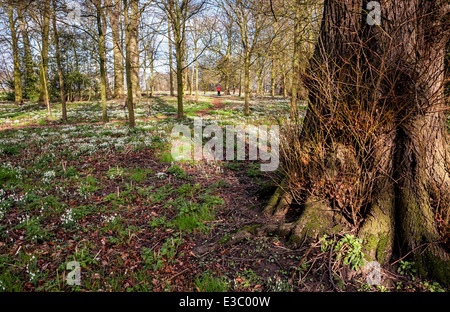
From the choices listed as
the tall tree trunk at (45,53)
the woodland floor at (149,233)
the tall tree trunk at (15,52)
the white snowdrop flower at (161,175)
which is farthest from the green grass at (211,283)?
the tall tree trunk at (15,52)

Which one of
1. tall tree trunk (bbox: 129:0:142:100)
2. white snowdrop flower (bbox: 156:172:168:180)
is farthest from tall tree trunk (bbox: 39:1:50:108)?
white snowdrop flower (bbox: 156:172:168:180)

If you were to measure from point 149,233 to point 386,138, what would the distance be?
13.1 feet

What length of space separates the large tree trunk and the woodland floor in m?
0.43

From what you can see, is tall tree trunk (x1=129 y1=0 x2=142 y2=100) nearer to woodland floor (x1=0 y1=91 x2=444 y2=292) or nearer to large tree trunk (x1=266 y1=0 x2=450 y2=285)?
woodland floor (x1=0 y1=91 x2=444 y2=292)

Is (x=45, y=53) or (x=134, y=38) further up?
(x=134, y=38)

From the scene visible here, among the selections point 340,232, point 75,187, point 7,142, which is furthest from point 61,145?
point 340,232

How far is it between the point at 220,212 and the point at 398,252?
2822 mm

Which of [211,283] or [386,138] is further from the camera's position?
[386,138]

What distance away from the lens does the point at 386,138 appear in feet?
10.3

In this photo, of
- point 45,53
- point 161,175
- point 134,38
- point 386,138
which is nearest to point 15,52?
point 45,53

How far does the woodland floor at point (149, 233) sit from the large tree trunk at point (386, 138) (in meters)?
0.43

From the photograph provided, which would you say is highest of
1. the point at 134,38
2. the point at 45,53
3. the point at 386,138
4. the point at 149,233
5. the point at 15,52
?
the point at 134,38

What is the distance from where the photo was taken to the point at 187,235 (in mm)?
3879

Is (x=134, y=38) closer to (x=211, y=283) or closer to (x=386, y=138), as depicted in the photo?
(x=386, y=138)
